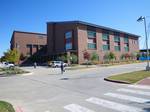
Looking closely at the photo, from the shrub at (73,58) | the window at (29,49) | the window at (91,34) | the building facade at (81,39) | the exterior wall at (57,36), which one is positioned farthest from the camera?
the window at (29,49)

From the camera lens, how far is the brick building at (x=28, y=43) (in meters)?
77.3

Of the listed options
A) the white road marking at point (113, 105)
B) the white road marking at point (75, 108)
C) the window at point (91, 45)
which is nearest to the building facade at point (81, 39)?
the window at point (91, 45)

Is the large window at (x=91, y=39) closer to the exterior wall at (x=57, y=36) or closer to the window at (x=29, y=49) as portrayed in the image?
the exterior wall at (x=57, y=36)

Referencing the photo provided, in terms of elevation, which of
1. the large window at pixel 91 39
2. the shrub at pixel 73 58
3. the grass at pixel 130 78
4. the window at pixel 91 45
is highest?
the large window at pixel 91 39

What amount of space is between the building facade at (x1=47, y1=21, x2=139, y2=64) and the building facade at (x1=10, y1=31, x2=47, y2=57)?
41.3ft

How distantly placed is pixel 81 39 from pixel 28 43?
1091 inches

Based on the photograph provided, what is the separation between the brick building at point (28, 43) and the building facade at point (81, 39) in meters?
12.5

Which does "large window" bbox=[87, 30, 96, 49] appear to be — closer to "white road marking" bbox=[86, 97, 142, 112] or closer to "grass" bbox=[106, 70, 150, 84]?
"grass" bbox=[106, 70, 150, 84]

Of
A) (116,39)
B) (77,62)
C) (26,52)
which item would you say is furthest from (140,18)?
(26,52)

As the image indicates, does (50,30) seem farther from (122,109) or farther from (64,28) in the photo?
(122,109)

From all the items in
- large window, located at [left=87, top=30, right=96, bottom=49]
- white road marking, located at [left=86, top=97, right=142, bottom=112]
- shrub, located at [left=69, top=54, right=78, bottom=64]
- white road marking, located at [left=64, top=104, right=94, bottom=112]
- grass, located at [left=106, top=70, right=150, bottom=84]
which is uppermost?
large window, located at [left=87, top=30, right=96, bottom=49]

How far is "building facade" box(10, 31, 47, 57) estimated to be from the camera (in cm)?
7725

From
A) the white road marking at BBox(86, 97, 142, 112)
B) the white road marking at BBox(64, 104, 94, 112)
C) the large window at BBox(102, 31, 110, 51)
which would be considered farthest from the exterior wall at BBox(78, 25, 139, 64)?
the white road marking at BBox(64, 104, 94, 112)

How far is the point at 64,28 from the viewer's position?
64875 millimetres
